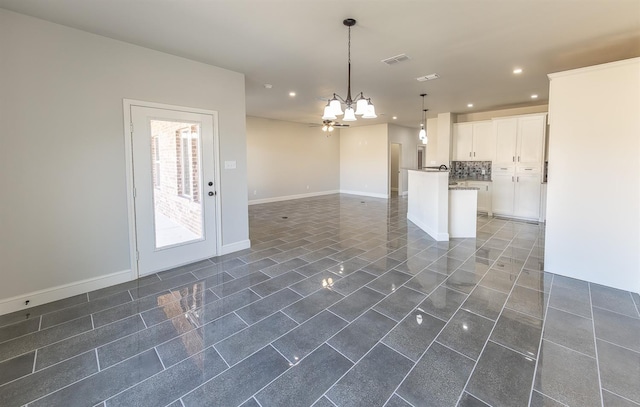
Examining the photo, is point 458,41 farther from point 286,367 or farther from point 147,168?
point 147,168

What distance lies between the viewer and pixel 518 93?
5742 mm

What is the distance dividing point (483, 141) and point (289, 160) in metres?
5.90

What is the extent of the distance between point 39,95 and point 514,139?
26.7 feet

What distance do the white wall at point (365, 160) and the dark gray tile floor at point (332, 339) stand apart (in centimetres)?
668

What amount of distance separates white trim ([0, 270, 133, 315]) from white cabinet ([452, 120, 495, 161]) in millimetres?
7779

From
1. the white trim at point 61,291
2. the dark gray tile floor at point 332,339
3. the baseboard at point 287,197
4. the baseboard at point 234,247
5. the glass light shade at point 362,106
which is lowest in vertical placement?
the dark gray tile floor at point 332,339

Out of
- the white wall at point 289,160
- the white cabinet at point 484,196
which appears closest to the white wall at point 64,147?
the white wall at point 289,160

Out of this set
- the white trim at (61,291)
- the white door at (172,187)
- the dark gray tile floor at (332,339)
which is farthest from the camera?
the white door at (172,187)

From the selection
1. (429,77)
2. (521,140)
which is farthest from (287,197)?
(521,140)

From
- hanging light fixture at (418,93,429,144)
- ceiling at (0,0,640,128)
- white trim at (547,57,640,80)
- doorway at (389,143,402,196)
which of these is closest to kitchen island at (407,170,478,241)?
hanging light fixture at (418,93,429,144)

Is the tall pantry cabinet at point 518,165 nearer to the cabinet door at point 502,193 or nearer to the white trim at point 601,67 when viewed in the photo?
the cabinet door at point 502,193

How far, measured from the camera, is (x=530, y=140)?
20.4ft

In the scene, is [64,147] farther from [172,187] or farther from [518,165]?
[518,165]

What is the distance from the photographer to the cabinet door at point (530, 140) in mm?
6070
